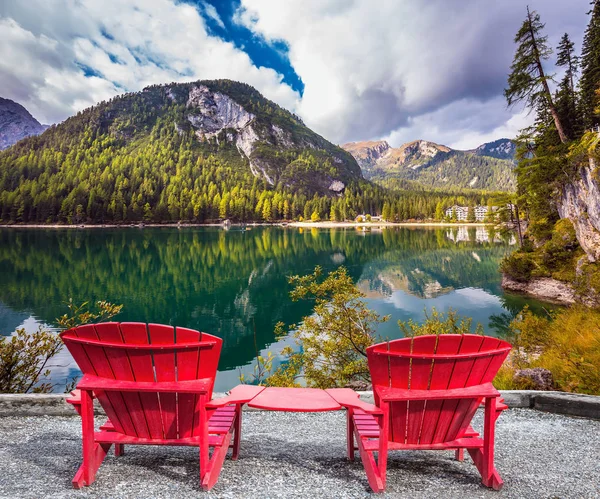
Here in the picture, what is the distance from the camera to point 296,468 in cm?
295

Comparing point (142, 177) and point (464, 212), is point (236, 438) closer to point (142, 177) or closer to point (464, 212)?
point (464, 212)

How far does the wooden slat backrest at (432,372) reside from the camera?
238 centimetres

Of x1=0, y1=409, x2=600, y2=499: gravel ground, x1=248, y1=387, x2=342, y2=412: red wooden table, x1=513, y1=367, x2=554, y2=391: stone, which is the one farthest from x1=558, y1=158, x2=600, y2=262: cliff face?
x1=248, y1=387, x2=342, y2=412: red wooden table

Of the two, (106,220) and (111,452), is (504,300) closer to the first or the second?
(111,452)

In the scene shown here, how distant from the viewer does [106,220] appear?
106 meters

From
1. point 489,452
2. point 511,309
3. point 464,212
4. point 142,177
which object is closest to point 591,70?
point 511,309

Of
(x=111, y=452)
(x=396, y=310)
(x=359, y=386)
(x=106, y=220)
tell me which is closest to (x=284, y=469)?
(x=111, y=452)

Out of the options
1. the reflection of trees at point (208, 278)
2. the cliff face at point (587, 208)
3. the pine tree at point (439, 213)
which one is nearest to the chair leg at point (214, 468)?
the reflection of trees at point (208, 278)

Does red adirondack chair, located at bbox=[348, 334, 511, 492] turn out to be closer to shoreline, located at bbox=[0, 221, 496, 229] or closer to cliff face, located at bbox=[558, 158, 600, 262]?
cliff face, located at bbox=[558, 158, 600, 262]

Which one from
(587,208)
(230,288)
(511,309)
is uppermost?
(587,208)

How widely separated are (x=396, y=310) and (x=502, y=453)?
18209 millimetres

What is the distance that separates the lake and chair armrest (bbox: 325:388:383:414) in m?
5.89

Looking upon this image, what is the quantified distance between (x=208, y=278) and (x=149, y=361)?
29.7m

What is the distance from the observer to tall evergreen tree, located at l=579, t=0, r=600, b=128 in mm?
19266
